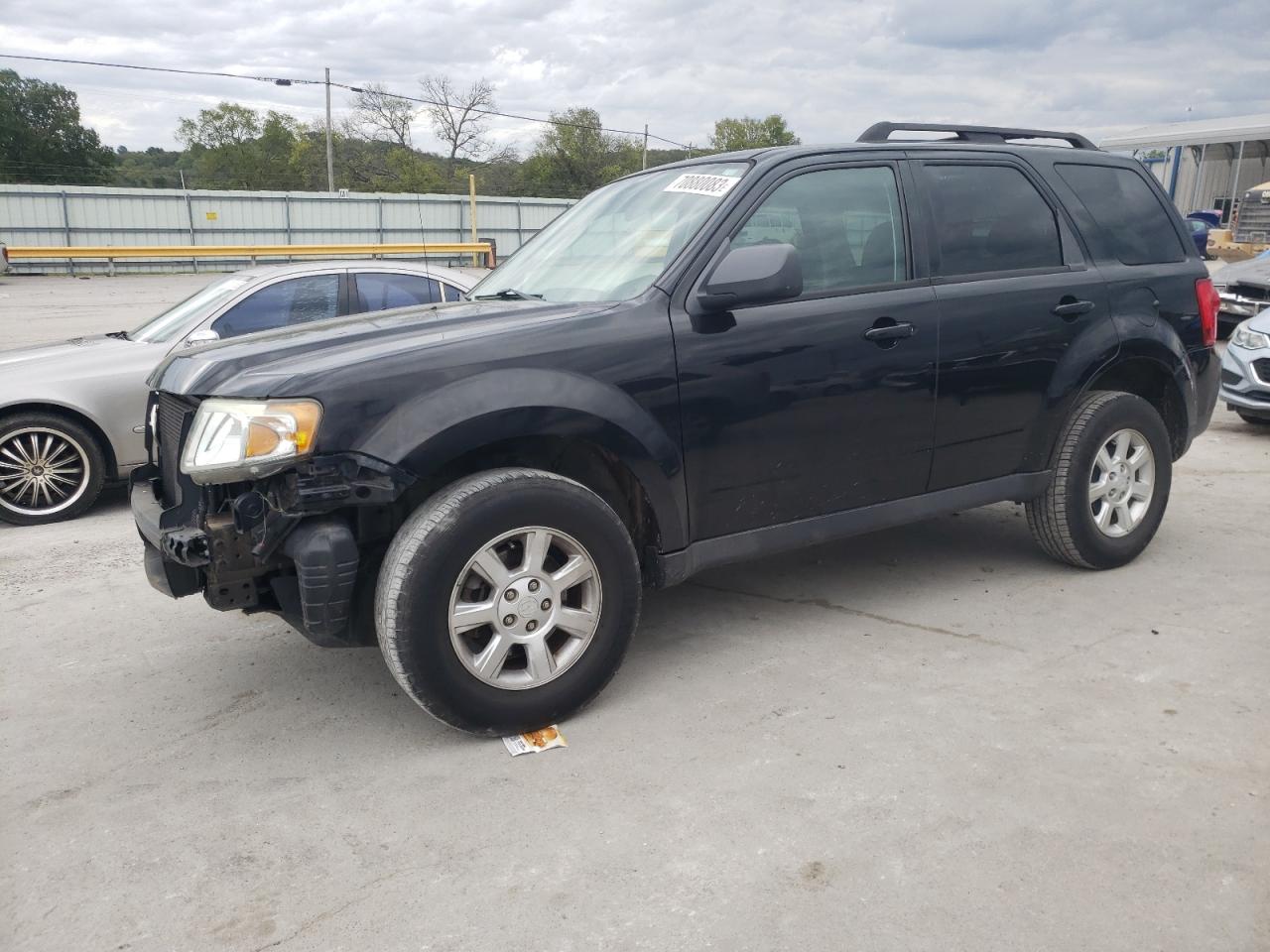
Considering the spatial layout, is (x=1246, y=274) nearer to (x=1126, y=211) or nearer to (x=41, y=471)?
(x=1126, y=211)

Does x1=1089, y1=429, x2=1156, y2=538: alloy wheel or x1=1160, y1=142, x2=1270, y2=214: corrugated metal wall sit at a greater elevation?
x1=1160, y1=142, x2=1270, y2=214: corrugated metal wall

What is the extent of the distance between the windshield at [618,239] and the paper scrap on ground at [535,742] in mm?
1499

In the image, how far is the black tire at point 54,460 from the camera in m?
6.21

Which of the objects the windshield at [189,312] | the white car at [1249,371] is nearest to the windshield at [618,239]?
the windshield at [189,312]

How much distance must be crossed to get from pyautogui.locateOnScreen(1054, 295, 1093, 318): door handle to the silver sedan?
13.7 feet

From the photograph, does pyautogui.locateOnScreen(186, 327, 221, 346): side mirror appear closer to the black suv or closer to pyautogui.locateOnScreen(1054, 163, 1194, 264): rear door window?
the black suv

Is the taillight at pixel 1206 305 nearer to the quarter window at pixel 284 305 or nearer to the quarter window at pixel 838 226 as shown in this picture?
the quarter window at pixel 838 226

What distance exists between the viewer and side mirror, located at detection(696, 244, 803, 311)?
3.55 metres

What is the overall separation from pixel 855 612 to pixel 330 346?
242 cm

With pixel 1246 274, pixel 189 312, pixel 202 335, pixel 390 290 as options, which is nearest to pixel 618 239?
pixel 390 290

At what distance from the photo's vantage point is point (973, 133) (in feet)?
15.6

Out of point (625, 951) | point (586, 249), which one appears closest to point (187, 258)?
point (586, 249)

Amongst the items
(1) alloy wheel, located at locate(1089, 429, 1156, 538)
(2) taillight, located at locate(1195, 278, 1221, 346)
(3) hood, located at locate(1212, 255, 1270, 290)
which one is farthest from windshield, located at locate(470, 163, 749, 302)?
(3) hood, located at locate(1212, 255, 1270, 290)

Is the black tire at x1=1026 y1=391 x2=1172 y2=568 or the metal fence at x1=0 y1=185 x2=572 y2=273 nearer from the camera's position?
the black tire at x1=1026 y1=391 x2=1172 y2=568
